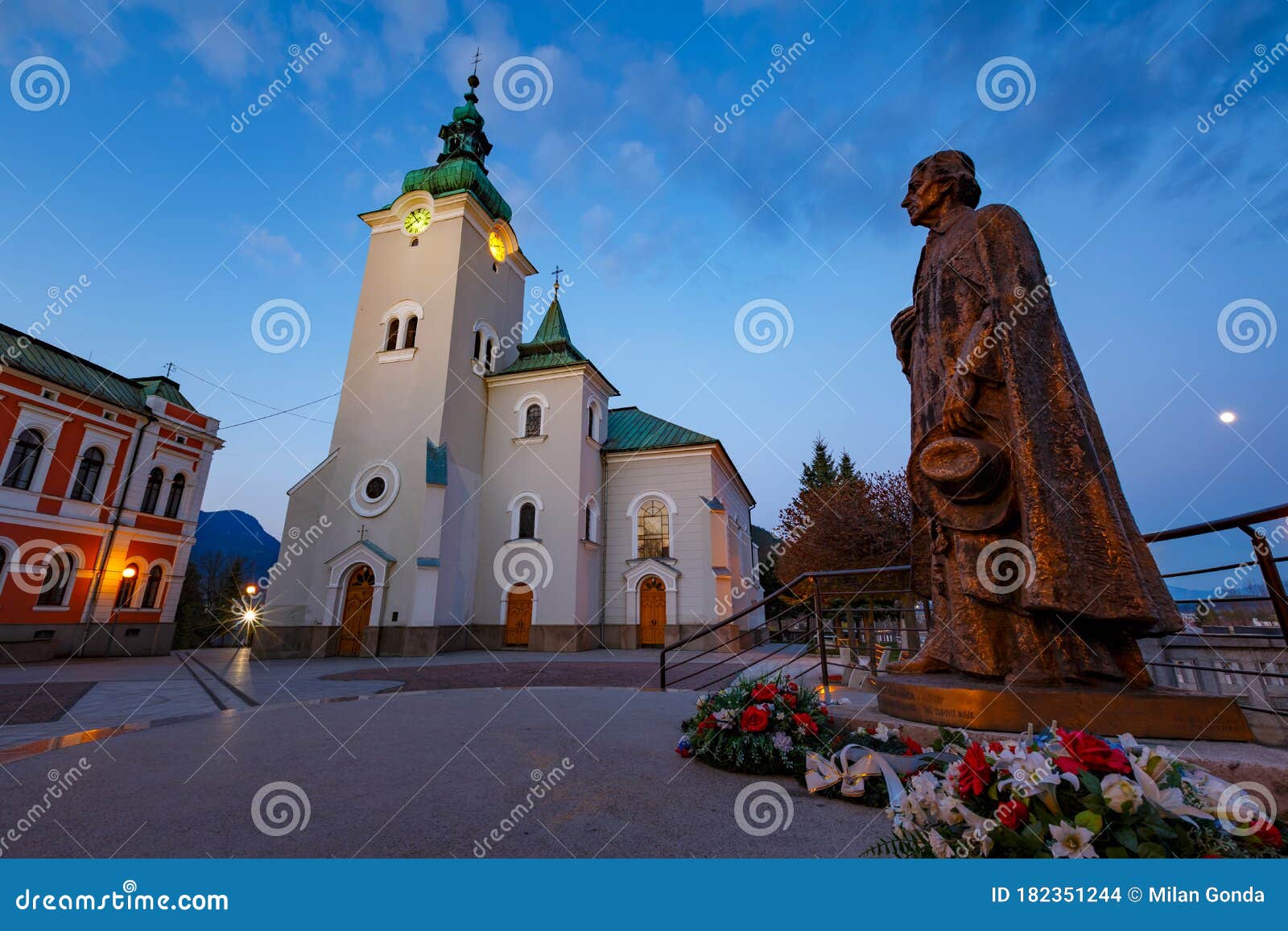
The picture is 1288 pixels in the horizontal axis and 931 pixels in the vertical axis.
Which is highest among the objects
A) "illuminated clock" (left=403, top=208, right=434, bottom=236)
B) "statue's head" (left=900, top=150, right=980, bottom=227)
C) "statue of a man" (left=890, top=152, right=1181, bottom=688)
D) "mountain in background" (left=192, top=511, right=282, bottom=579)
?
"mountain in background" (left=192, top=511, right=282, bottom=579)

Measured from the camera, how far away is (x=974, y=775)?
1784 millimetres

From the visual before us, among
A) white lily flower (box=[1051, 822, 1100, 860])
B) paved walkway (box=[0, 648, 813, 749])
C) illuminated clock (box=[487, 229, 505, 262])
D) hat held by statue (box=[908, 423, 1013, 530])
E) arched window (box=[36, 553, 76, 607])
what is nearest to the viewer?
white lily flower (box=[1051, 822, 1100, 860])

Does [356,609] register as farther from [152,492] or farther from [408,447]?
[152,492]

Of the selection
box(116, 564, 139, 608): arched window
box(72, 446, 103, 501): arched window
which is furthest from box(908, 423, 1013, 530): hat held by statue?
box(116, 564, 139, 608): arched window

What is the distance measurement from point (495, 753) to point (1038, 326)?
198 inches

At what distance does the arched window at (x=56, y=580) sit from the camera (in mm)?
18031

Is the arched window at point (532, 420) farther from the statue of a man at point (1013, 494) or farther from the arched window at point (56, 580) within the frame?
the statue of a man at point (1013, 494)

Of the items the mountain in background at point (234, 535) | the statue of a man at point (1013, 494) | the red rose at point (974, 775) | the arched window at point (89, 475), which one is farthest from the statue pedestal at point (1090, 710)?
the mountain in background at point (234, 535)

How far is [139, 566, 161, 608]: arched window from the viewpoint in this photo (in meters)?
21.2

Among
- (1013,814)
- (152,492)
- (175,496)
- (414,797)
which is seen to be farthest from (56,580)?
(1013,814)

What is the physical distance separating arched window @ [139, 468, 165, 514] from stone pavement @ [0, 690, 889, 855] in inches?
882

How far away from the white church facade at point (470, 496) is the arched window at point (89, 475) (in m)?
7.12

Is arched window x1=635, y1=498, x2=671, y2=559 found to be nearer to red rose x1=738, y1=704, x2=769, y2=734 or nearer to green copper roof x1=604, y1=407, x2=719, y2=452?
green copper roof x1=604, y1=407, x2=719, y2=452

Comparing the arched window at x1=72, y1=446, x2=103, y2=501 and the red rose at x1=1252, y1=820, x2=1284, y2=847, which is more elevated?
the arched window at x1=72, y1=446, x2=103, y2=501
